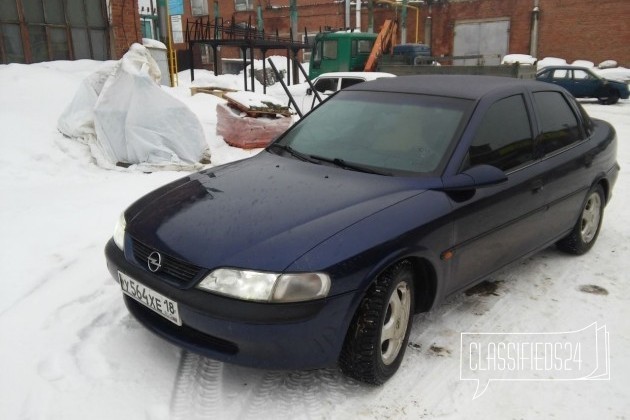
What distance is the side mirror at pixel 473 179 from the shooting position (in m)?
2.96

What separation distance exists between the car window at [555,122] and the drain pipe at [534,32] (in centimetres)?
2653

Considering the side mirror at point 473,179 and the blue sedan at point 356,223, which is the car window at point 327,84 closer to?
the blue sedan at point 356,223

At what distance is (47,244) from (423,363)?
3.13 meters

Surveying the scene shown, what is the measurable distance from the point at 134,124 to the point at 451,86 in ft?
15.9

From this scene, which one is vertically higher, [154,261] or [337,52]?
[337,52]

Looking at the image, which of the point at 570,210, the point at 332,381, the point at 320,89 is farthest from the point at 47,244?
the point at 320,89

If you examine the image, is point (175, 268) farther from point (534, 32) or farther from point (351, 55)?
point (534, 32)

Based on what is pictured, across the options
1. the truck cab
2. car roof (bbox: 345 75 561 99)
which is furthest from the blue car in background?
car roof (bbox: 345 75 561 99)

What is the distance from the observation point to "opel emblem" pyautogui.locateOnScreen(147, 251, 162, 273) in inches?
100

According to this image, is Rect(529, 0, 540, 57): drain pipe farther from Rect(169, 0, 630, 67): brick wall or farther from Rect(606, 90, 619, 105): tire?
Rect(606, 90, 619, 105): tire

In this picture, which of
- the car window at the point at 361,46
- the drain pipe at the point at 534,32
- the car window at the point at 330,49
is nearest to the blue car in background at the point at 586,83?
the car window at the point at 361,46

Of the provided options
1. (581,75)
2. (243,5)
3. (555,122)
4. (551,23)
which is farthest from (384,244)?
(243,5)

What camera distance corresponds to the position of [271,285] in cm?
228

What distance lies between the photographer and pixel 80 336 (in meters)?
2.99
